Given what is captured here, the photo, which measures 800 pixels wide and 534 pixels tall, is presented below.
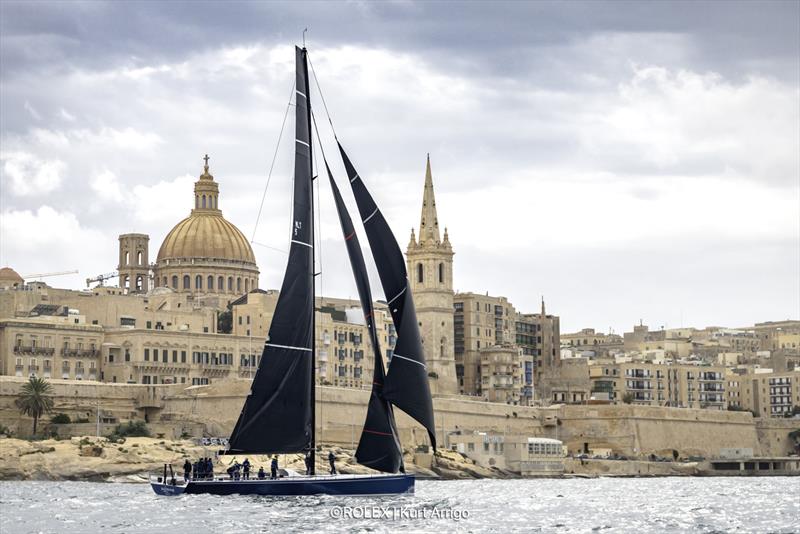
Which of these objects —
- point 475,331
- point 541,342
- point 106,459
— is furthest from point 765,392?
point 106,459

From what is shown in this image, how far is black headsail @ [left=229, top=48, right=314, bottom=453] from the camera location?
5219cm

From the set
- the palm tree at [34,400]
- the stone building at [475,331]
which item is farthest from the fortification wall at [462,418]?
the stone building at [475,331]

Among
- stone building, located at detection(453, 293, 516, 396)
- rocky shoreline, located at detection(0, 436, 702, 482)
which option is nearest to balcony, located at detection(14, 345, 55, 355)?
rocky shoreline, located at detection(0, 436, 702, 482)

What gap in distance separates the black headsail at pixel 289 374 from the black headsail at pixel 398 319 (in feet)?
6.46

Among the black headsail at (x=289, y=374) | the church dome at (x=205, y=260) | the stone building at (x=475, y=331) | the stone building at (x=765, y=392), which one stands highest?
the church dome at (x=205, y=260)

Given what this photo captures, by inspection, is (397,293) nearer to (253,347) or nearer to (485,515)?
(485,515)

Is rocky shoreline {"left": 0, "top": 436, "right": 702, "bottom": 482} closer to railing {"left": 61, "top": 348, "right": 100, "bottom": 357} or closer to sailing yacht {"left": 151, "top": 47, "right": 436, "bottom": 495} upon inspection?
railing {"left": 61, "top": 348, "right": 100, "bottom": 357}

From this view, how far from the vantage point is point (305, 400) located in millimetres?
52562

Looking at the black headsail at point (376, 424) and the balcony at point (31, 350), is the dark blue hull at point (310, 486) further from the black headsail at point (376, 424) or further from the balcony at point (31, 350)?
the balcony at point (31, 350)

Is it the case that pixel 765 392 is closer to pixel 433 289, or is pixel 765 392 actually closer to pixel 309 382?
pixel 433 289

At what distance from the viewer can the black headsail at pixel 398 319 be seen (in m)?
51.8

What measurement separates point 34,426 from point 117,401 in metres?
8.21

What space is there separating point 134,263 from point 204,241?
11.7 metres

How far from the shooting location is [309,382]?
53000mm
